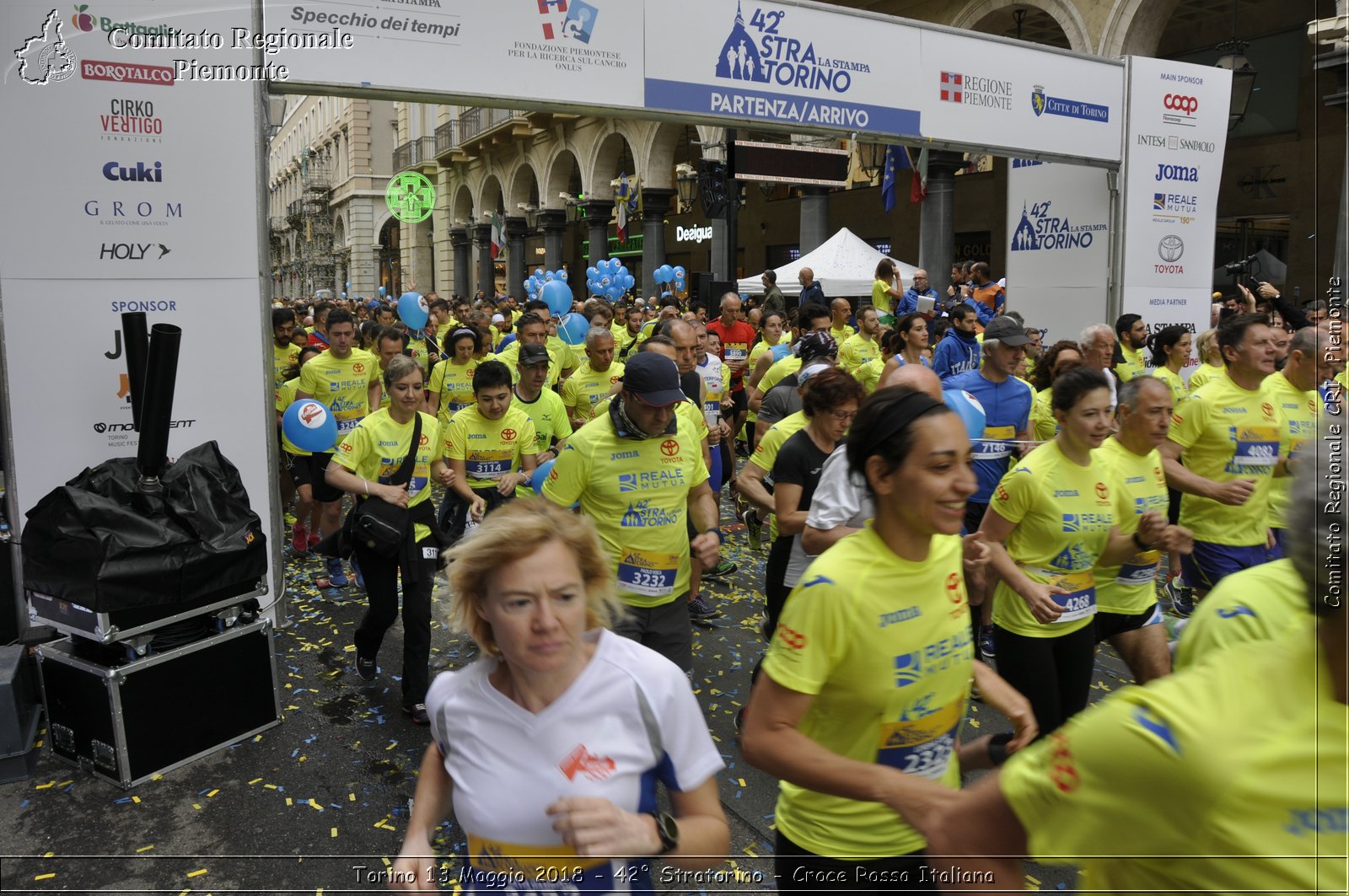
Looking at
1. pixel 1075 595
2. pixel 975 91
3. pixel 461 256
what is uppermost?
pixel 461 256

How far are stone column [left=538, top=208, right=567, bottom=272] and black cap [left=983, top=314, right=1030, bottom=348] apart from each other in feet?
95.4

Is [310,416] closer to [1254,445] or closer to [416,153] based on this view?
[1254,445]

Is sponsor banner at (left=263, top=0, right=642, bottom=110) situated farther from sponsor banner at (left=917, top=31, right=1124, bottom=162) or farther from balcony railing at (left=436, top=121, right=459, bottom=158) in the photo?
balcony railing at (left=436, top=121, right=459, bottom=158)

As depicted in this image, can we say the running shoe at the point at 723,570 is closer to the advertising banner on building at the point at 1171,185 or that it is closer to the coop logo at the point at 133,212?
the coop logo at the point at 133,212

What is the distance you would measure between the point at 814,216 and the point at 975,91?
11530mm

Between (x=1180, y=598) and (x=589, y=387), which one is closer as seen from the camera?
(x=1180, y=598)

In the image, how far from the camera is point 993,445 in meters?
6.30

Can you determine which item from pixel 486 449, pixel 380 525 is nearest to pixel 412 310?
pixel 486 449

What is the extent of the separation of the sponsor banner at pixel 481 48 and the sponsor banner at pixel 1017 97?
3.43 metres

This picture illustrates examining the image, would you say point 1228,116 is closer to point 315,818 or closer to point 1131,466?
point 1131,466

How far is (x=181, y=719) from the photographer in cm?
482

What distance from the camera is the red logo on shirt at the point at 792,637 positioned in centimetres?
229

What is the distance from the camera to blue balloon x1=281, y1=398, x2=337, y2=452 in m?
7.12

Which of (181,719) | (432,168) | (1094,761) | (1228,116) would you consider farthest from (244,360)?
(432,168)
